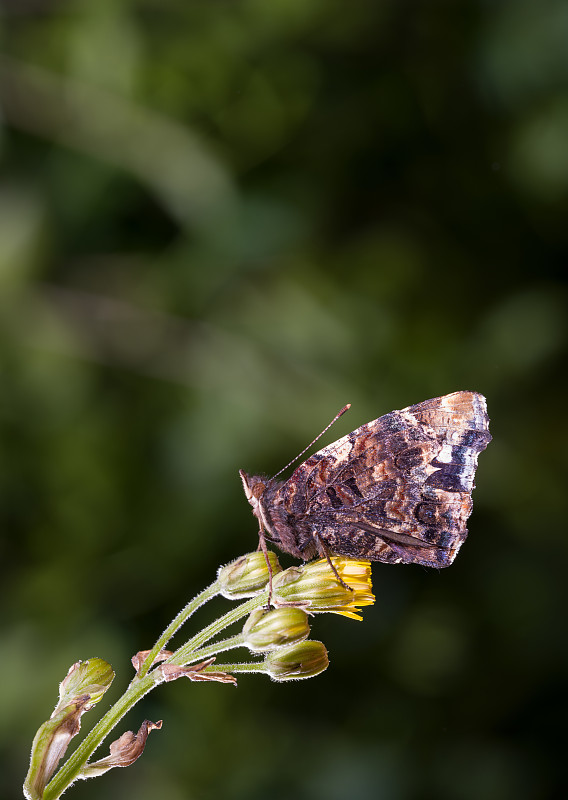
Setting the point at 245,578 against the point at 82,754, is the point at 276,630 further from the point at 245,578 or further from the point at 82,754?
the point at 82,754

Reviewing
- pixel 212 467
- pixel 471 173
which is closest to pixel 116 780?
pixel 212 467

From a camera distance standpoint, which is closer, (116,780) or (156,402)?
(116,780)

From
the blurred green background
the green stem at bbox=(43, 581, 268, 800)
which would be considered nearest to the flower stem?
the green stem at bbox=(43, 581, 268, 800)

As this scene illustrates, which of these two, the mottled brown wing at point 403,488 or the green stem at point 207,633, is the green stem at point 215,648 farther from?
the mottled brown wing at point 403,488

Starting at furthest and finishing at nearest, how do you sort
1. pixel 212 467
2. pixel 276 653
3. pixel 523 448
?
1. pixel 523 448
2. pixel 212 467
3. pixel 276 653

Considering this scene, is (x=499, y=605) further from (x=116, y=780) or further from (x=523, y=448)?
(x=116, y=780)

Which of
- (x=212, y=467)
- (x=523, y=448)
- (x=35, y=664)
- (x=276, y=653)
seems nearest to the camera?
(x=276, y=653)

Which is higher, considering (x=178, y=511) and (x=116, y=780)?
(x=178, y=511)
